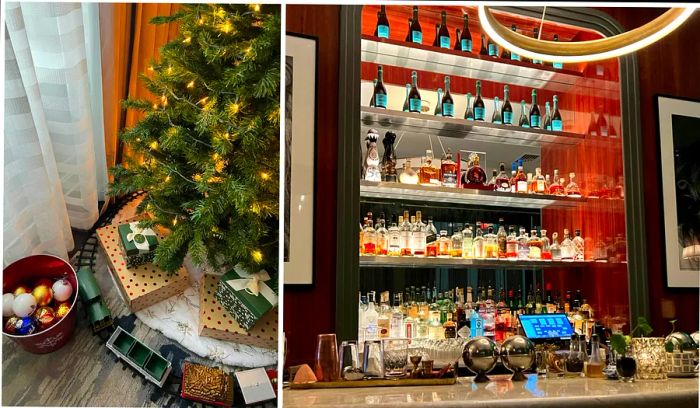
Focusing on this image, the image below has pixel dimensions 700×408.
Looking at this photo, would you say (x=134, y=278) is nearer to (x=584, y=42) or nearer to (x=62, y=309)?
(x=62, y=309)

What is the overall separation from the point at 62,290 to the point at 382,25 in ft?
6.27

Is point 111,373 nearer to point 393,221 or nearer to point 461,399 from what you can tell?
point 461,399

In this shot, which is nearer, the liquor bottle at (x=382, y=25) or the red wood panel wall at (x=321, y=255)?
the red wood panel wall at (x=321, y=255)

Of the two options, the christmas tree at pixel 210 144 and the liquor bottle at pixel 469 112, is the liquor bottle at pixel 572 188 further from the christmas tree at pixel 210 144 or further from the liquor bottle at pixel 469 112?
the christmas tree at pixel 210 144

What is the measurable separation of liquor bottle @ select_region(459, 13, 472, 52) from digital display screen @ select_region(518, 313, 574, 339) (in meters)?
1.37

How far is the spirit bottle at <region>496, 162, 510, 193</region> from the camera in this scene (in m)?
3.11

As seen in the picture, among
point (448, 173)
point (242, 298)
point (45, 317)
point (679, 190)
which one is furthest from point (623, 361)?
point (45, 317)

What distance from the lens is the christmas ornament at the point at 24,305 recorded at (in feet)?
5.10

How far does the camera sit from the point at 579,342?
2373mm

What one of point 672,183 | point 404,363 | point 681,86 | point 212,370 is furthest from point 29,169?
point 681,86

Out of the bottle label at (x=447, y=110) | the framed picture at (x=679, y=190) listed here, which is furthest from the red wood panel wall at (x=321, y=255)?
the framed picture at (x=679, y=190)

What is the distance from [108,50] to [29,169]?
0.38m

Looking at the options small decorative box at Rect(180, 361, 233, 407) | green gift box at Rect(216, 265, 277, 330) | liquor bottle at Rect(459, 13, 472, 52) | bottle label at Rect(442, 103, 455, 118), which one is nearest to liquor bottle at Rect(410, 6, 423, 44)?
liquor bottle at Rect(459, 13, 472, 52)

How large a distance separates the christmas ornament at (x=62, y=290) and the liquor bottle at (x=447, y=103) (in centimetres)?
205
